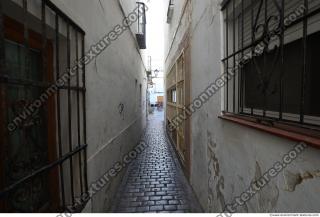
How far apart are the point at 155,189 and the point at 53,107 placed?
8.64 ft

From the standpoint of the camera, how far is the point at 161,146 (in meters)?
7.18

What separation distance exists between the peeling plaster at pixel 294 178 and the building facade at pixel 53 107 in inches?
57.7

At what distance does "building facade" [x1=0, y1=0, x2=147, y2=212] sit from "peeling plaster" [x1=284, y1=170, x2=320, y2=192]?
1.47 m

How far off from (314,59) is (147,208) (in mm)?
2867

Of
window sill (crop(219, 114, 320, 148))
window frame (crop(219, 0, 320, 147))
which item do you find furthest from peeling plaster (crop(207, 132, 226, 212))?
window sill (crop(219, 114, 320, 148))

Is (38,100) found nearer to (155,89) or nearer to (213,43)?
(213,43)

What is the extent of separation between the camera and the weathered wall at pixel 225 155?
40.3 inches

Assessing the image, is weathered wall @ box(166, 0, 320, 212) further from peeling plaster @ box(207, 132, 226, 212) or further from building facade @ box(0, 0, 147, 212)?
building facade @ box(0, 0, 147, 212)

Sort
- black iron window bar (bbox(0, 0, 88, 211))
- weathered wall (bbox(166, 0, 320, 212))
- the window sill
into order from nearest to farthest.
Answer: the window sill
weathered wall (bbox(166, 0, 320, 212))
black iron window bar (bbox(0, 0, 88, 211))

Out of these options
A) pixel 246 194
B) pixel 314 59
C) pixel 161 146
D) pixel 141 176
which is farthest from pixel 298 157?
pixel 161 146

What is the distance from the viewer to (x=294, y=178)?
41.4 inches

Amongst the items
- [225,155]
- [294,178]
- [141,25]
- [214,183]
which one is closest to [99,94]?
[225,155]

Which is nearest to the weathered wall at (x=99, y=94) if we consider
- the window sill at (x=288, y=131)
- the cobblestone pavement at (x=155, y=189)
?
the cobblestone pavement at (x=155, y=189)

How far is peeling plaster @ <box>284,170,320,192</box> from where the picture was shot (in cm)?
92
